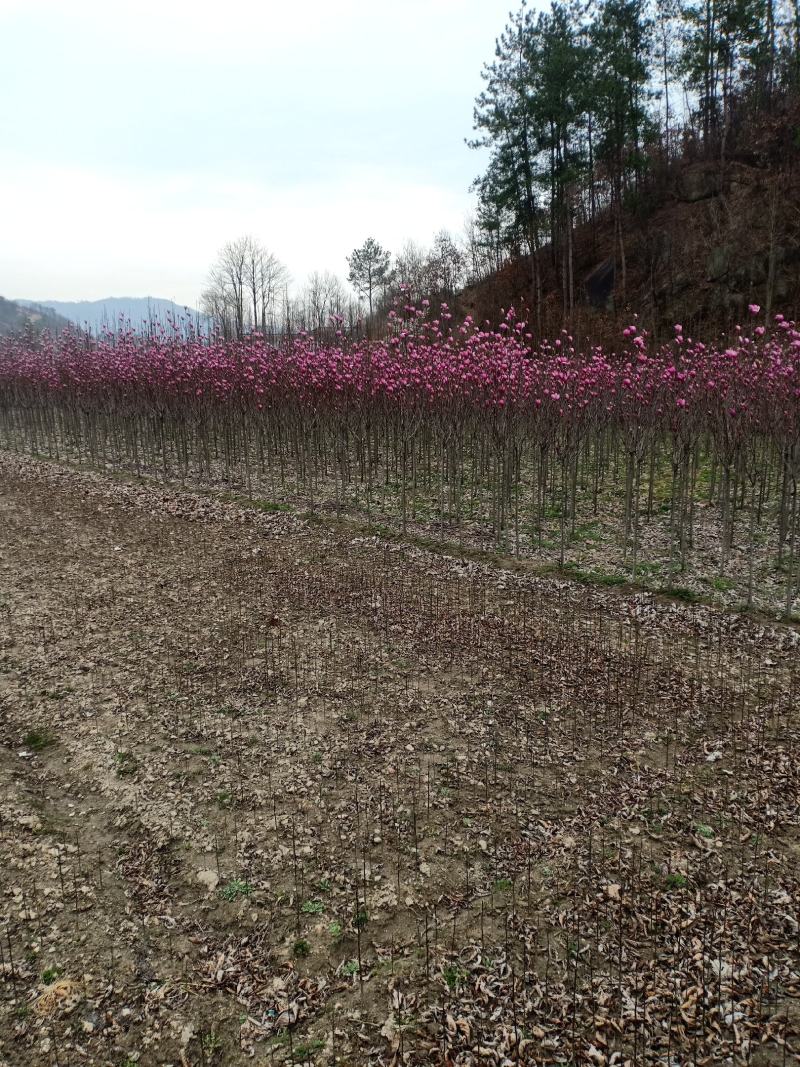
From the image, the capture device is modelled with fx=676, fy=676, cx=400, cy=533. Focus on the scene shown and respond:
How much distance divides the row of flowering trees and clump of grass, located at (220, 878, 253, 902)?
318 inches

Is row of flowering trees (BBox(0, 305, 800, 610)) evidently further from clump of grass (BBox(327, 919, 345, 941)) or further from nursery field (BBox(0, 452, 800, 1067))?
clump of grass (BBox(327, 919, 345, 941))

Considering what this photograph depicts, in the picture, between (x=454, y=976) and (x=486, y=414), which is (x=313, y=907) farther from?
(x=486, y=414)

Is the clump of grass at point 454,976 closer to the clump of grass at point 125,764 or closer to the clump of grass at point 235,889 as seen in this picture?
the clump of grass at point 235,889

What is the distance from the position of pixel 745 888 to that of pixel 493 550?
8.91 metres

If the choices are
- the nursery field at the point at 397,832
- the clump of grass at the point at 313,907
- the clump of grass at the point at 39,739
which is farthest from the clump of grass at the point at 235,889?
the clump of grass at the point at 39,739

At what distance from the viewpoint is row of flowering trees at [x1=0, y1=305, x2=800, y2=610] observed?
11.7 m

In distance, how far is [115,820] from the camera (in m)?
5.71

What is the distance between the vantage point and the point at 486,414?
1407 centimetres

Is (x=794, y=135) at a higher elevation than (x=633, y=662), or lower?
higher

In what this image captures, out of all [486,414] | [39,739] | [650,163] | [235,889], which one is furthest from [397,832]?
[650,163]

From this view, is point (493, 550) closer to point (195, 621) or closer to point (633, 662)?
point (633, 662)

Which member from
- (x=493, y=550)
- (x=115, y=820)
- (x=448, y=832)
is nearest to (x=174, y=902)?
(x=115, y=820)

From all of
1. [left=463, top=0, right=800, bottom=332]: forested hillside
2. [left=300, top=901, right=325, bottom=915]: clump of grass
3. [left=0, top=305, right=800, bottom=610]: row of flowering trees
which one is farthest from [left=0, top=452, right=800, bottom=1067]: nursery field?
[left=463, top=0, right=800, bottom=332]: forested hillside

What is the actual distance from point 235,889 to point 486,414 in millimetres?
10857
